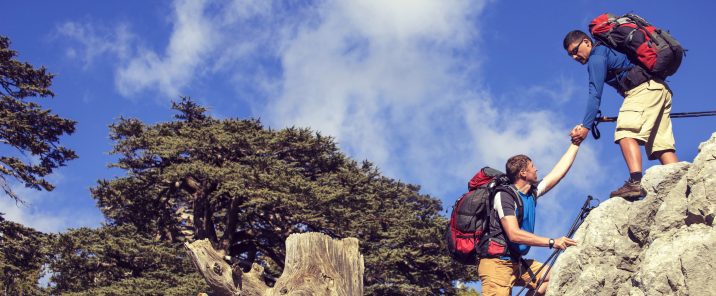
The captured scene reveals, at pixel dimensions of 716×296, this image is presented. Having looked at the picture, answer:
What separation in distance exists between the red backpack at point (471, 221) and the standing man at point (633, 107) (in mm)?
844

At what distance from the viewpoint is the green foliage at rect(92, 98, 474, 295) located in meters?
22.9

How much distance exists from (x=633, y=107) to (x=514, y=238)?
1.42 metres

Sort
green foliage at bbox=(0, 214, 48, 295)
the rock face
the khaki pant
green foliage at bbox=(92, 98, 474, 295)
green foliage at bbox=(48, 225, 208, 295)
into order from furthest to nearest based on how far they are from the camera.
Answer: green foliage at bbox=(92, 98, 474, 295) < green foliage at bbox=(48, 225, 208, 295) < green foliage at bbox=(0, 214, 48, 295) < the khaki pant < the rock face

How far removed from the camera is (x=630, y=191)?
15.6 feet

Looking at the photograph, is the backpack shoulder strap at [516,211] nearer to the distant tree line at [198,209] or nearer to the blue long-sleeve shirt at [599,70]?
the blue long-sleeve shirt at [599,70]

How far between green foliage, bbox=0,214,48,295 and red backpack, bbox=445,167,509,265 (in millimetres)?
19284

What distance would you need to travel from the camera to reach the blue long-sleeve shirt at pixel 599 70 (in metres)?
5.24

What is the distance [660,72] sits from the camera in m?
5.25

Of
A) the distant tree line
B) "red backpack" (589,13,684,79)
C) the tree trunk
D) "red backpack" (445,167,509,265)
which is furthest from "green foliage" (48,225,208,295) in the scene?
"red backpack" (589,13,684,79)

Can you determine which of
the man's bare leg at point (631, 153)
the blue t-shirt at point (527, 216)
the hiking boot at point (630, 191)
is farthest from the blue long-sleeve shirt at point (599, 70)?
the blue t-shirt at point (527, 216)

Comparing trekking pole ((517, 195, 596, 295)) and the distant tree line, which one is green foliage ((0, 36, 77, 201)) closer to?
the distant tree line

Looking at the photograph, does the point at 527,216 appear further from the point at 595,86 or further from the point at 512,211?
the point at 595,86

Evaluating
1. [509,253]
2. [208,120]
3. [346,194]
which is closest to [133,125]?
[208,120]

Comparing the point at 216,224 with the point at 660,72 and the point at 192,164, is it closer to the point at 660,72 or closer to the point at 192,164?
the point at 192,164
